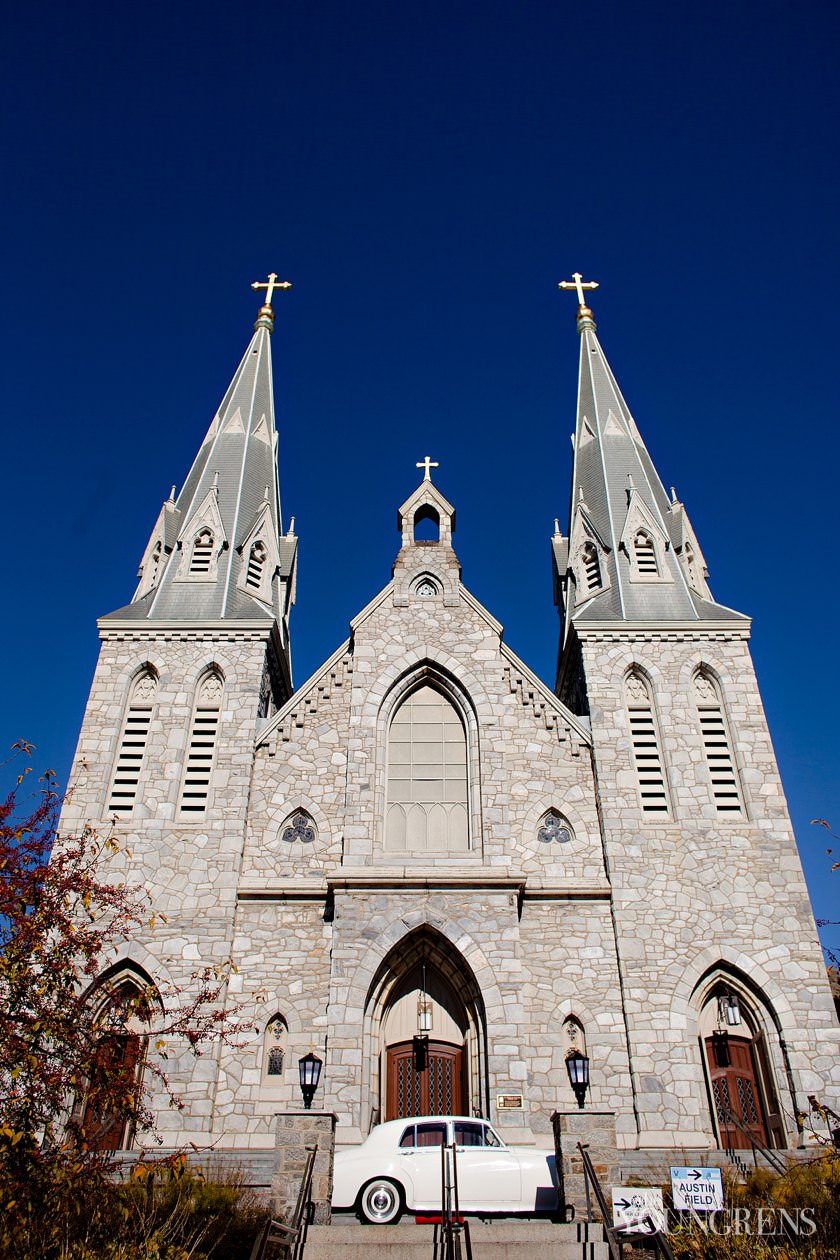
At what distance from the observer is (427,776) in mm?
18500

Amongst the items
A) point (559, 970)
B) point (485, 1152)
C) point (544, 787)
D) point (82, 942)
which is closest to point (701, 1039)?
point (559, 970)

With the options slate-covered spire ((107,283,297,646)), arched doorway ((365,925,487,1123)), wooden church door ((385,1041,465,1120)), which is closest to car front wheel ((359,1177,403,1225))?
arched doorway ((365,925,487,1123))

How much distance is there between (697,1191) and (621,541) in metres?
15.6

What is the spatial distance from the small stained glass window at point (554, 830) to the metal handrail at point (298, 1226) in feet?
26.1

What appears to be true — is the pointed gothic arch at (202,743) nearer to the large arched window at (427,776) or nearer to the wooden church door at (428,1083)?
the large arched window at (427,776)

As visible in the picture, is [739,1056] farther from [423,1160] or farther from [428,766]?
[428,766]

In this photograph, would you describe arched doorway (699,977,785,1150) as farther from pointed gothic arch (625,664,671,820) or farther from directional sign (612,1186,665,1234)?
directional sign (612,1186,665,1234)

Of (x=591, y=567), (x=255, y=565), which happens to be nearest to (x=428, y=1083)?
(x=255, y=565)

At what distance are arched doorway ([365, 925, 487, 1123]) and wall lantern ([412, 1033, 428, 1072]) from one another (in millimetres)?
15

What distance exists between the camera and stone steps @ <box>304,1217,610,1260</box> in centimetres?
967

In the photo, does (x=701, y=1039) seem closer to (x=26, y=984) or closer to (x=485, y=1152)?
(x=485, y=1152)

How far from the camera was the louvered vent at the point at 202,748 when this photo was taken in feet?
59.4

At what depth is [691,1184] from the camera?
976 cm

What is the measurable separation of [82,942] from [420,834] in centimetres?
886
